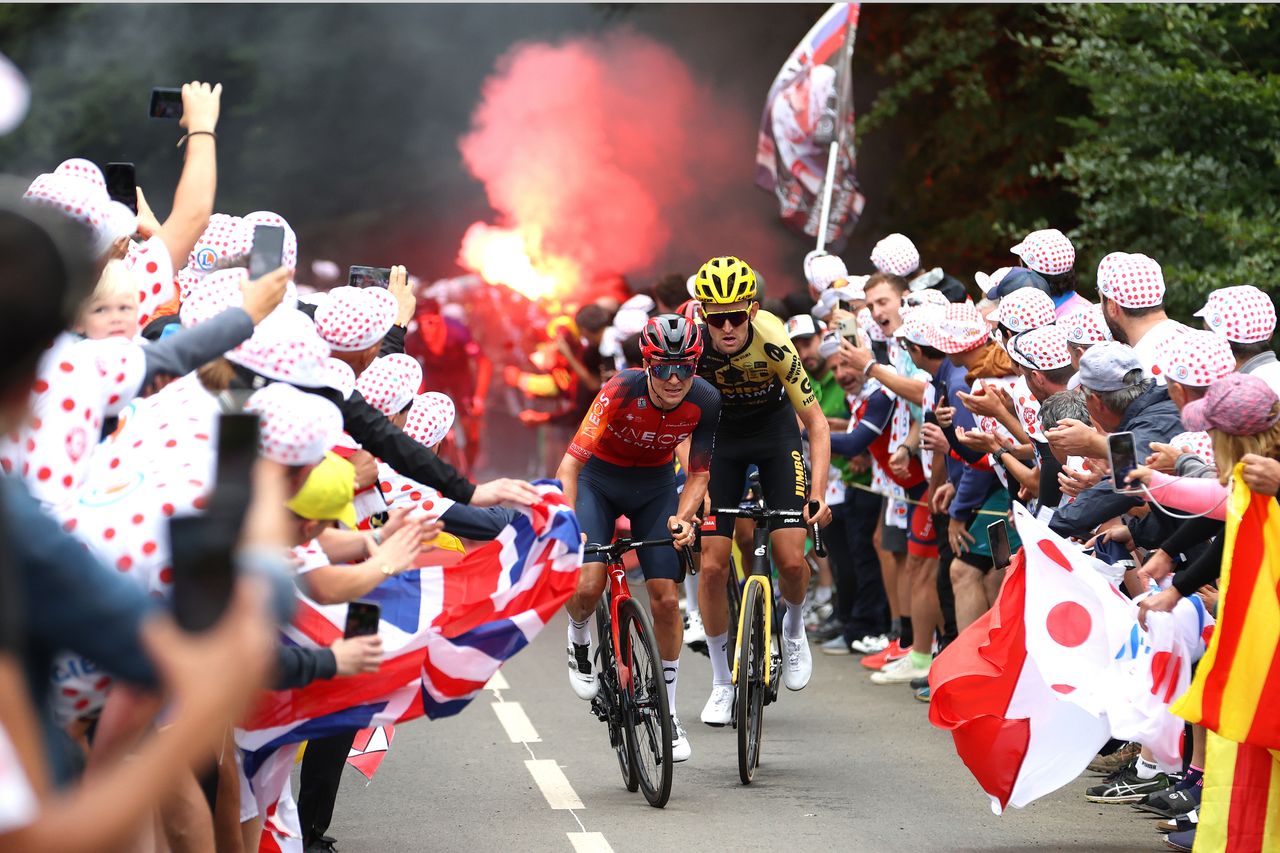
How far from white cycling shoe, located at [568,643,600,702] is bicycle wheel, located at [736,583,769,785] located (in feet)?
2.42

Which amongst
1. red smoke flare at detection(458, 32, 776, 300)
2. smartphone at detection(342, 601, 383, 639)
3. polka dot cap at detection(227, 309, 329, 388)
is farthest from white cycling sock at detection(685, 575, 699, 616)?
red smoke flare at detection(458, 32, 776, 300)

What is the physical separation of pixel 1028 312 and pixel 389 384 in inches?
140

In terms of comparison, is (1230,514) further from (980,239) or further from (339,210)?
(339,210)

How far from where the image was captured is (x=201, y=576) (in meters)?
2.44

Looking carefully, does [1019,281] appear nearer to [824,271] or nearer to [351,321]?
[824,271]

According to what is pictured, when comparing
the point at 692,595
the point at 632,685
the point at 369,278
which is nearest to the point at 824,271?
the point at 692,595

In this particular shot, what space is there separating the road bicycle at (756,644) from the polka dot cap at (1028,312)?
4.51ft

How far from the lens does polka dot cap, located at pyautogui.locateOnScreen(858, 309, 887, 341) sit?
11820 millimetres

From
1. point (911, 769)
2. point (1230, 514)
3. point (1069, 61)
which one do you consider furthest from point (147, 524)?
point (1069, 61)

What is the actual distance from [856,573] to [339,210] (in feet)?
56.2

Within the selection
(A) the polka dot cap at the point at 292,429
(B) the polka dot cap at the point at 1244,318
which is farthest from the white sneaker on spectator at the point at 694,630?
(A) the polka dot cap at the point at 292,429

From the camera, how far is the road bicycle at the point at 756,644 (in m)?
8.30

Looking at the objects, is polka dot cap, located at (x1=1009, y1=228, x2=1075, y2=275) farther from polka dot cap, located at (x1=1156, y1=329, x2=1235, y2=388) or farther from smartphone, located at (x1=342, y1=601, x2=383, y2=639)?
smartphone, located at (x1=342, y1=601, x2=383, y2=639)

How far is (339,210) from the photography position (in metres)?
28.1
